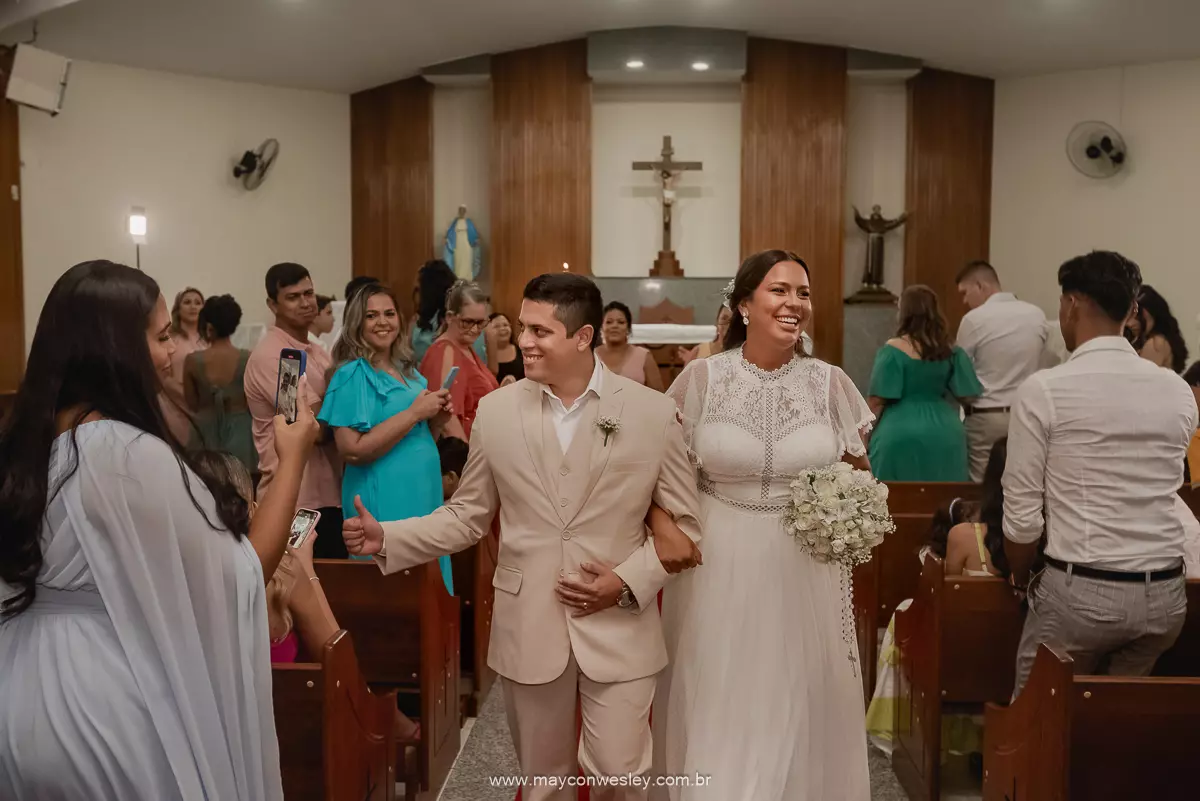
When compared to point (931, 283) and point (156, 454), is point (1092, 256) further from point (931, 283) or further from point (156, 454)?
point (931, 283)

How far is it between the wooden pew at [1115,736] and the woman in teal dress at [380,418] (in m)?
2.21

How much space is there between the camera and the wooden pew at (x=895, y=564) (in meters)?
4.61

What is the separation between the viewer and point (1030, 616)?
3262 mm

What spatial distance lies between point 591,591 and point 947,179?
10784mm

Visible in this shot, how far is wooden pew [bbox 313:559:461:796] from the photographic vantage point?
11.6 ft

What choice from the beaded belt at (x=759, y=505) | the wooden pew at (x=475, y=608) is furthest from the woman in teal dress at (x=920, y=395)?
the beaded belt at (x=759, y=505)

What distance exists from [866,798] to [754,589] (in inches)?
26.2

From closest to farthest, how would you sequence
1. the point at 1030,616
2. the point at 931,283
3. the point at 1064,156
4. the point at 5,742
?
the point at 5,742
the point at 1030,616
the point at 1064,156
the point at 931,283

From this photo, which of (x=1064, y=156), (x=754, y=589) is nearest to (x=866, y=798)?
(x=754, y=589)

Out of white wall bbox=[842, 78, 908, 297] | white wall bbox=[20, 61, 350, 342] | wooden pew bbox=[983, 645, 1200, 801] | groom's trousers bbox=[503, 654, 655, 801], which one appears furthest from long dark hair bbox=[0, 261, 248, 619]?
white wall bbox=[842, 78, 908, 297]

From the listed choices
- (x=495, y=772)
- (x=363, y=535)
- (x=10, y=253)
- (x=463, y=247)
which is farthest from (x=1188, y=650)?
(x=463, y=247)

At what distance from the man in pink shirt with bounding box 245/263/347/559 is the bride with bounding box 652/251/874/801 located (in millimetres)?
1637

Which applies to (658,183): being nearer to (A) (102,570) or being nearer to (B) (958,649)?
(B) (958,649)

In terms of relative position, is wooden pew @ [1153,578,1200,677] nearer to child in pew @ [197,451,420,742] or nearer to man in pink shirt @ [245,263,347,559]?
child in pew @ [197,451,420,742]
